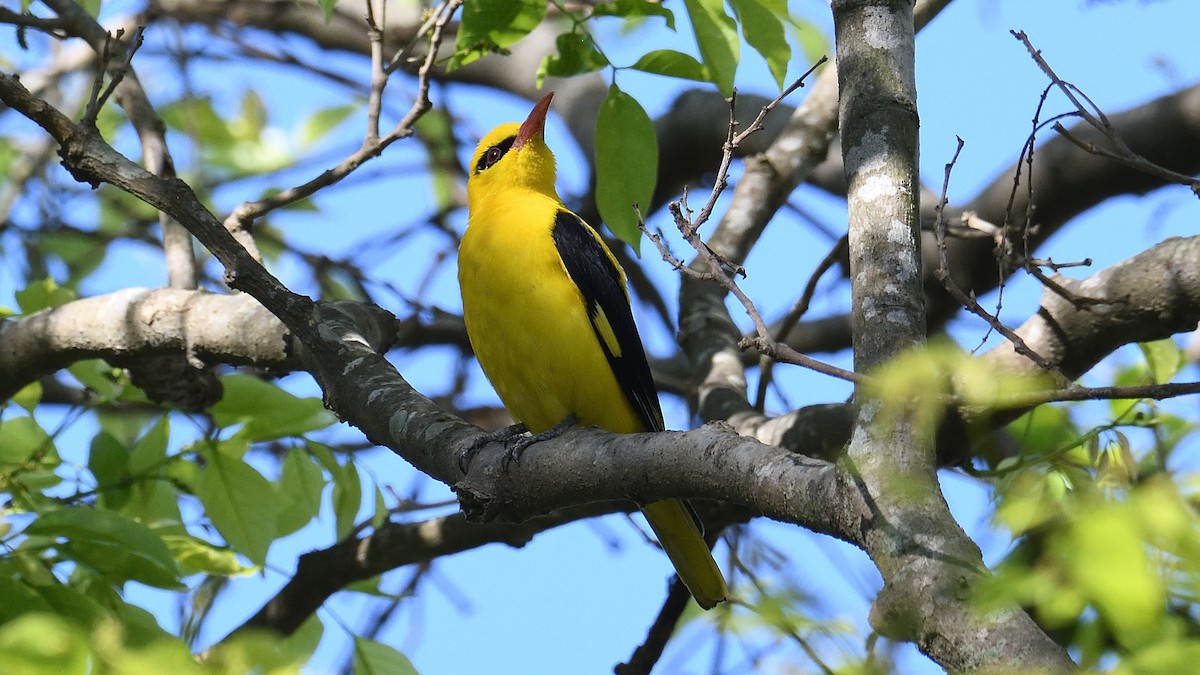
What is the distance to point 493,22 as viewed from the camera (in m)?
Result: 3.13

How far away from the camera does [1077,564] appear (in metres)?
1.13

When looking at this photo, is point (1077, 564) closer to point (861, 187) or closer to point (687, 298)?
point (861, 187)

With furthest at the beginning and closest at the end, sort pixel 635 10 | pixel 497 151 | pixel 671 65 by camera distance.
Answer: pixel 497 151 < pixel 671 65 < pixel 635 10

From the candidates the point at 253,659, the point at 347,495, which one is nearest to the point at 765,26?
the point at 347,495

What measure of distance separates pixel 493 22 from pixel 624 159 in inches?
18.9

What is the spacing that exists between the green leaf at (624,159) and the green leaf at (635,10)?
7.6 inches

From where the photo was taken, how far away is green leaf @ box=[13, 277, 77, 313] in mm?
4070

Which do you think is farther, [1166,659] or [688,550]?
[688,550]

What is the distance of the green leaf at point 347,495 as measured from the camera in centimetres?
389

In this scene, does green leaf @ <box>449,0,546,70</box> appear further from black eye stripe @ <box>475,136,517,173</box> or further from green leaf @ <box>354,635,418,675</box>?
black eye stripe @ <box>475,136,517,173</box>

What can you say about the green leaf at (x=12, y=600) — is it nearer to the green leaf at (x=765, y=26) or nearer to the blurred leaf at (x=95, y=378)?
the blurred leaf at (x=95, y=378)

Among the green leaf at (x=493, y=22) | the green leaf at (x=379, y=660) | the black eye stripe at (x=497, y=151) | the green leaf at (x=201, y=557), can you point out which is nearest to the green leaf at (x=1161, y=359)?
the green leaf at (x=493, y=22)

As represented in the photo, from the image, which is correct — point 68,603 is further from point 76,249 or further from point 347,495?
point 76,249

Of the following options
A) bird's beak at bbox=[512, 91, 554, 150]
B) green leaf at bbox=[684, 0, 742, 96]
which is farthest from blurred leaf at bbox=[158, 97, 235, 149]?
green leaf at bbox=[684, 0, 742, 96]
